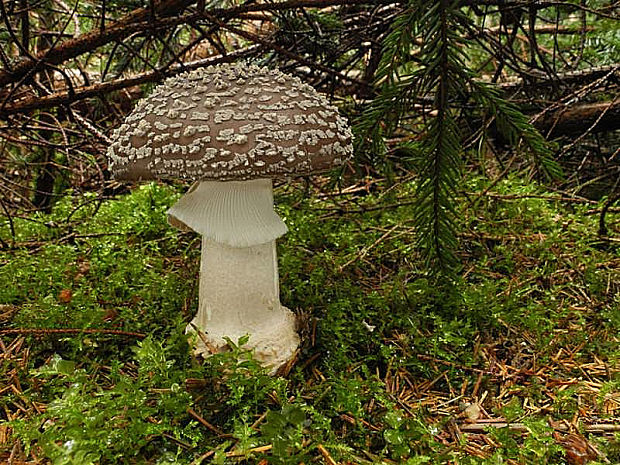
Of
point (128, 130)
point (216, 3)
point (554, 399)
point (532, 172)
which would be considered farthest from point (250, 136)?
point (532, 172)

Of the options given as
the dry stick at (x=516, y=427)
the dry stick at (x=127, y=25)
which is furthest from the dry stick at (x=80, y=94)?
the dry stick at (x=516, y=427)

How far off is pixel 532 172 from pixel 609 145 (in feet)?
2.56

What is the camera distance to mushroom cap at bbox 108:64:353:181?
2.07 metres

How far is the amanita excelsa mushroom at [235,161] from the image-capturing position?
2.09 metres

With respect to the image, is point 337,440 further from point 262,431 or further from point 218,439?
point 218,439

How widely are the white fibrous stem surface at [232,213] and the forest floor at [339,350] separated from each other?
1.54 ft

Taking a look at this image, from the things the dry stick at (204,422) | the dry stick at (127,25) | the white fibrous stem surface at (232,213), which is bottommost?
the dry stick at (204,422)

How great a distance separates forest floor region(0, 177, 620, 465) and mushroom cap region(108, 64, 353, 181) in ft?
2.67

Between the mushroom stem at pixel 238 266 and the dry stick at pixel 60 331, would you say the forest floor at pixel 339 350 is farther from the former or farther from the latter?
the mushroom stem at pixel 238 266

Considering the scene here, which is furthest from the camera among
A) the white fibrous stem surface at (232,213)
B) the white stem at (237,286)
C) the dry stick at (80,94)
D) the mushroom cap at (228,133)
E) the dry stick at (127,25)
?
the dry stick at (80,94)

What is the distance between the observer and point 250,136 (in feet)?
6.84

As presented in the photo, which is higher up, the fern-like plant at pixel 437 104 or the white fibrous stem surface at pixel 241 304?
the fern-like plant at pixel 437 104

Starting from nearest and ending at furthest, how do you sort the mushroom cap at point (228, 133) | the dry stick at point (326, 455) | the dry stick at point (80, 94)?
the dry stick at point (326, 455)
the mushroom cap at point (228, 133)
the dry stick at point (80, 94)

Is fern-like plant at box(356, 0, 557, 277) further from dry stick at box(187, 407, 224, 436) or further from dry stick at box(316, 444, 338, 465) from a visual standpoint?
dry stick at box(187, 407, 224, 436)
